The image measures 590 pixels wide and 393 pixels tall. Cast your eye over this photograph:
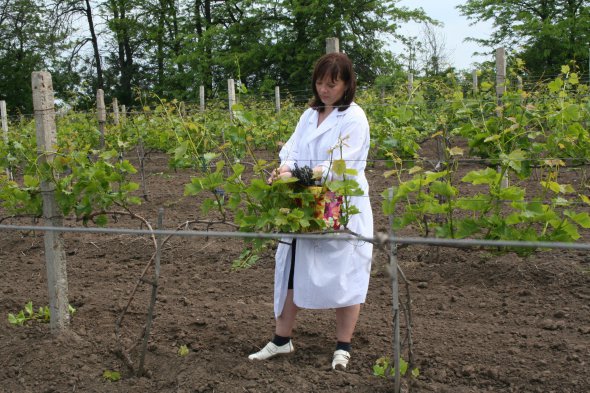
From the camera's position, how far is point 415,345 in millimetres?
3105

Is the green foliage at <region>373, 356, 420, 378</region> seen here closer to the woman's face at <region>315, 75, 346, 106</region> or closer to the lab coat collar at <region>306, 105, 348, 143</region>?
the lab coat collar at <region>306, 105, 348, 143</region>

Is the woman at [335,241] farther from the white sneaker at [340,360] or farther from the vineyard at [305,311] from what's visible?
the vineyard at [305,311]

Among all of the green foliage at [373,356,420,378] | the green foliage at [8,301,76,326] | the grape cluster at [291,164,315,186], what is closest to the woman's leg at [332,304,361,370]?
the green foliage at [373,356,420,378]

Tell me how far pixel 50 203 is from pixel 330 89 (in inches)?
56.3

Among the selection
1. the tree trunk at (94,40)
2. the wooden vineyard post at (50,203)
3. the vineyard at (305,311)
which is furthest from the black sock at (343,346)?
the tree trunk at (94,40)

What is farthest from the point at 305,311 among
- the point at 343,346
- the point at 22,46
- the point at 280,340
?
the point at 22,46

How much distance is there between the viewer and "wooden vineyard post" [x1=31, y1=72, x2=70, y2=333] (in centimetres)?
312

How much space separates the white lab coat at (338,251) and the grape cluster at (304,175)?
0.27ft

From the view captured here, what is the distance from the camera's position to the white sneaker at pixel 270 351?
297cm

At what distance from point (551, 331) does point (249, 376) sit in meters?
1.48

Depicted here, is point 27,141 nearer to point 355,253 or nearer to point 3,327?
point 3,327

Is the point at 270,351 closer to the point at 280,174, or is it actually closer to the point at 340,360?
the point at 340,360

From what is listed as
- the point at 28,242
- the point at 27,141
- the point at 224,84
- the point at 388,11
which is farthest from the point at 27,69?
the point at 28,242

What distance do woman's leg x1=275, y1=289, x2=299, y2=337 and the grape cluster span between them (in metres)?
0.55
